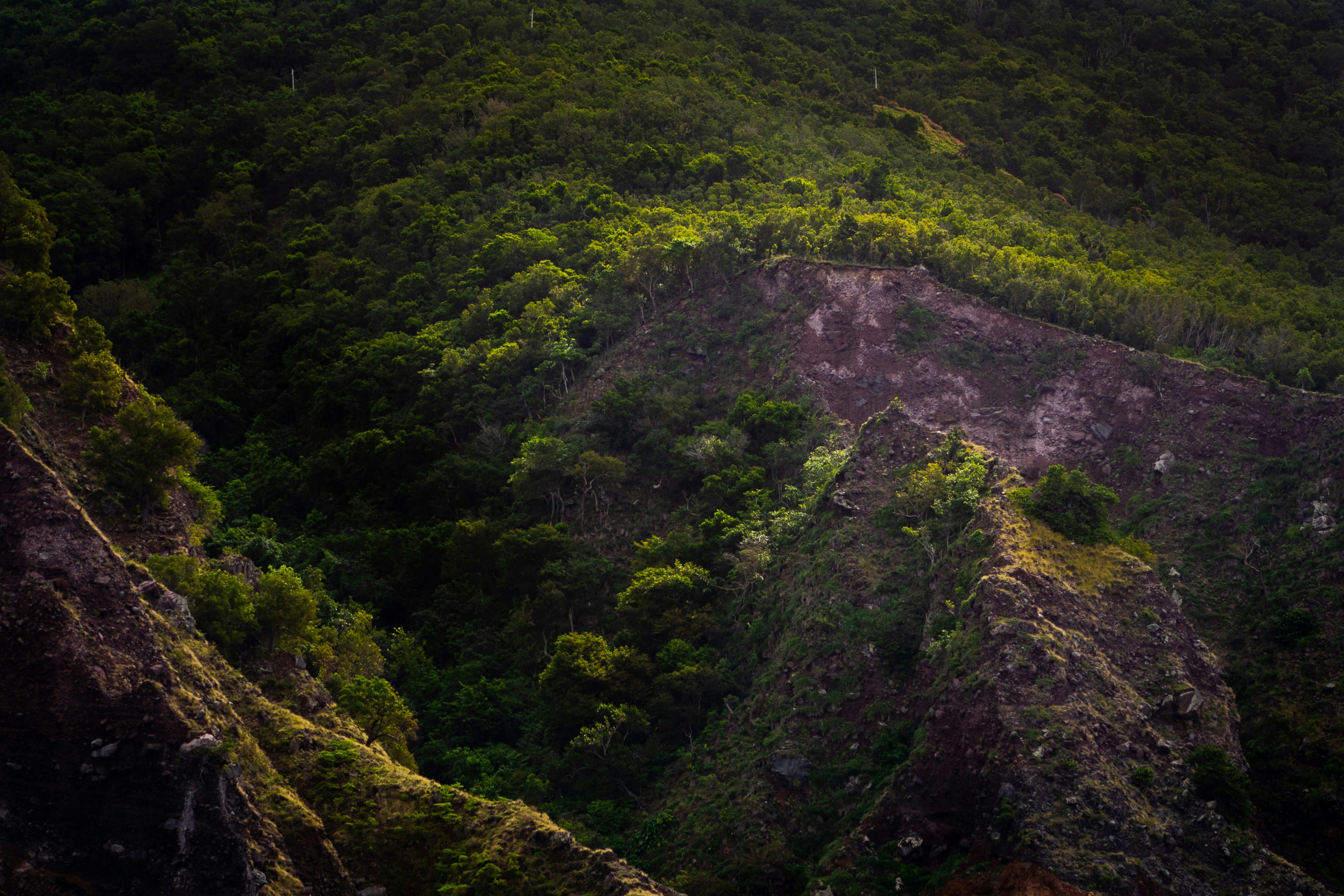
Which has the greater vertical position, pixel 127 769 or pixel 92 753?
pixel 92 753

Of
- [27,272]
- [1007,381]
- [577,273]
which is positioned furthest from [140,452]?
[1007,381]

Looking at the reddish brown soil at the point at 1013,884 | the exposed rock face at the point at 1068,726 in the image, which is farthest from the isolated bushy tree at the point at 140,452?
the reddish brown soil at the point at 1013,884

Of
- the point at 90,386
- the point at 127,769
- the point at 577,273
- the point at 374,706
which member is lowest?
the point at 374,706

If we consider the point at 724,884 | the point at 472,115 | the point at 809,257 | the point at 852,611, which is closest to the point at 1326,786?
the point at 852,611

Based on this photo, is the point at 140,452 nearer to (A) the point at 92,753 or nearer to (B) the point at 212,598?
(B) the point at 212,598

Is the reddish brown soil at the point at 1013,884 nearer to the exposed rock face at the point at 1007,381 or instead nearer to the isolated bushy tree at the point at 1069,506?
the isolated bushy tree at the point at 1069,506

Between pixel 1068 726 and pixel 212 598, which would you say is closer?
pixel 1068 726

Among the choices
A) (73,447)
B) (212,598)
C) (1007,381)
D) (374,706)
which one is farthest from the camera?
(1007,381)

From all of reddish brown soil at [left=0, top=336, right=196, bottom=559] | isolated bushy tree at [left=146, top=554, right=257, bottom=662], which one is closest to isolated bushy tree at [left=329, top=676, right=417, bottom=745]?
isolated bushy tree at [left=146, top=554, right=257, bottom=662]

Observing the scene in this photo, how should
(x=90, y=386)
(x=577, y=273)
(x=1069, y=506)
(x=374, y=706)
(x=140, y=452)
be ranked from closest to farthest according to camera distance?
(x=140, y=452), (x=90, y=386), (x=374, y=706), (x=1069, y=506), (x=577, y=273)
